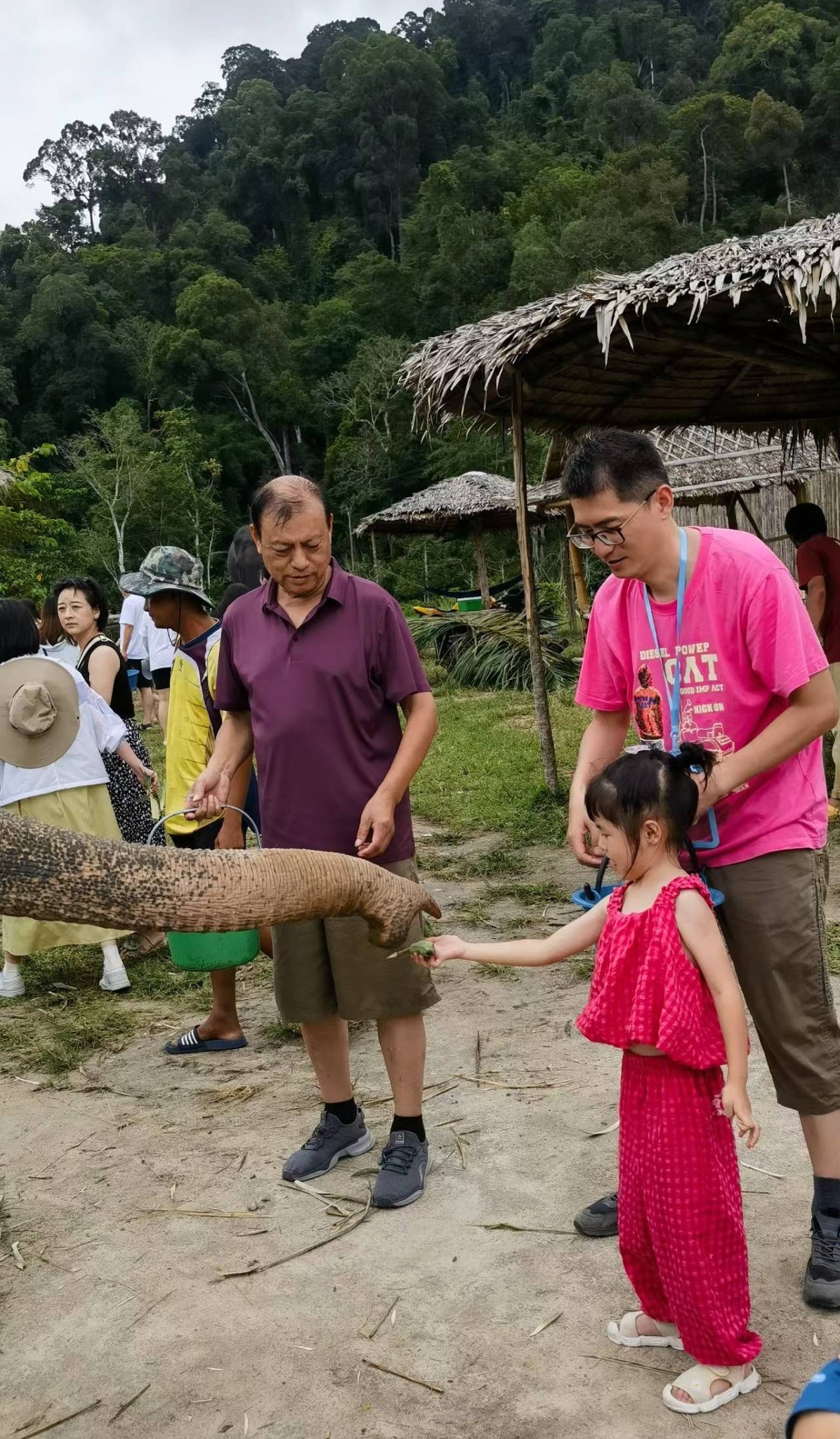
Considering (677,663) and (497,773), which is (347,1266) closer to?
(677,663)

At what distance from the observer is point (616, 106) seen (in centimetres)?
6881

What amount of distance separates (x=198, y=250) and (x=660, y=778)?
75337 millimetres

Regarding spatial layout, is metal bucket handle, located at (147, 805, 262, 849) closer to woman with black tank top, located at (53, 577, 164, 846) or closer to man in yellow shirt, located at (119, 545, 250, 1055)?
man in yellow shirt, located at (119, 545, 250, 1055)

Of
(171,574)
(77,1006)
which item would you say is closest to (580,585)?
(77,1006)

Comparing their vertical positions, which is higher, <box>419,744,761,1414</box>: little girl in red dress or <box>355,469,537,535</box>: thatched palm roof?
<box>355,469,537,535</box>: thatched palm roof

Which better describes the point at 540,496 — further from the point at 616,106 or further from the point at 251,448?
the point at 616,106

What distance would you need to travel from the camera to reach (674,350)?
7535mm

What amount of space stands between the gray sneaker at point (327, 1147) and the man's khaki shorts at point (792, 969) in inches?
54.9

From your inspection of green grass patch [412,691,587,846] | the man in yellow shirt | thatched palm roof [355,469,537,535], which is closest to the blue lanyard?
the man in yellow shirt

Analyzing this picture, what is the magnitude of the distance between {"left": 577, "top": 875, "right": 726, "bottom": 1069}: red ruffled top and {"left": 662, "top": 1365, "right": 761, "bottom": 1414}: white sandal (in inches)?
23.2

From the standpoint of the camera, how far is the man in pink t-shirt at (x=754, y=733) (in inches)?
94.3

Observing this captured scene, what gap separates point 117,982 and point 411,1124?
7.85 ft

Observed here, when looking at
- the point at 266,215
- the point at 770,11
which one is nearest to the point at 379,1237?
the point at 770,11

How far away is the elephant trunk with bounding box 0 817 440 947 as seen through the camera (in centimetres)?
193
